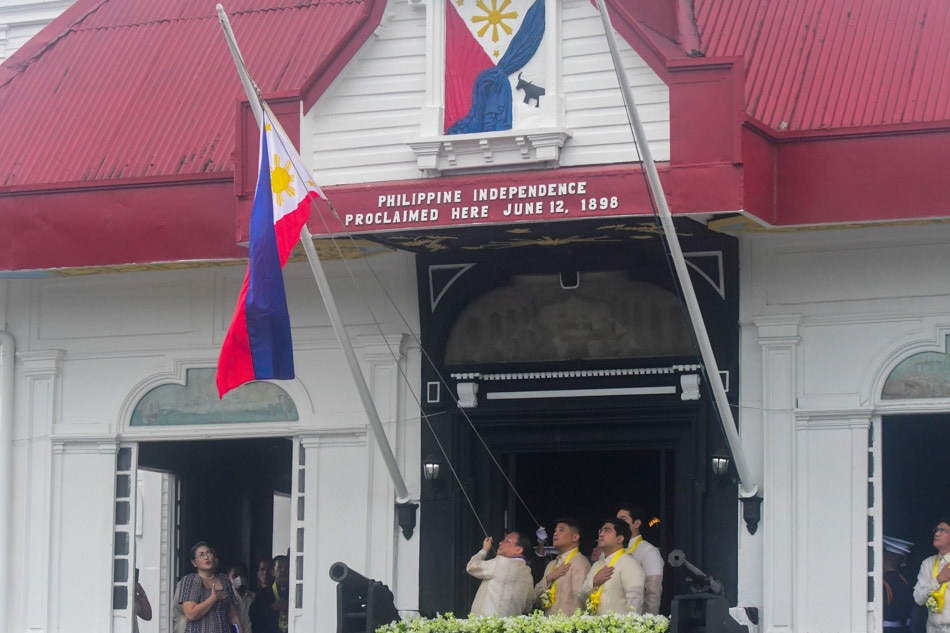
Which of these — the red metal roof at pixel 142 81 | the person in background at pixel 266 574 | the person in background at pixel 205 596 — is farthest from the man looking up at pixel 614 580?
the red metal roof at pixel 142 81

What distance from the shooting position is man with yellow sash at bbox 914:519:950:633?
50.2 feet

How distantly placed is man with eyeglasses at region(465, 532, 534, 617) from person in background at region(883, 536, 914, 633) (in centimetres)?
→ 355

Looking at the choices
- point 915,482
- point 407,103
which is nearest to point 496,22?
point 407,103

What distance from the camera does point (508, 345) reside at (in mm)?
17359

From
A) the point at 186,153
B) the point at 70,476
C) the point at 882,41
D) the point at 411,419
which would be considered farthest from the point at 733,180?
the point at 70,476

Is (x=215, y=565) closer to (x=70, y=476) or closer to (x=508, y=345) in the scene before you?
(x=70, y=476)

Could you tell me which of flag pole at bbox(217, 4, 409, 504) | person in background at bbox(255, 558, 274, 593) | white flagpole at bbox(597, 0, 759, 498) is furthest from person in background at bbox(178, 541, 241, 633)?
white flagpole at bbox(597, 0, 759, 498)

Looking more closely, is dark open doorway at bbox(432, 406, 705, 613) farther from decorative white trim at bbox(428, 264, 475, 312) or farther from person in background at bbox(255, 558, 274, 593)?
person in background at bbox(255, 558, 274, 593)

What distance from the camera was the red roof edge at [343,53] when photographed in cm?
1605

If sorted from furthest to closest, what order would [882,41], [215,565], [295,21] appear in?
[295,21], [215,565], [882,41]

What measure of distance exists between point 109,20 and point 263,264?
6653 millimetres

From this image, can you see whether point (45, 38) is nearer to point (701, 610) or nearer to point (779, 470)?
point (779, 470)

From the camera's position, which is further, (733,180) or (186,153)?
(186,153)

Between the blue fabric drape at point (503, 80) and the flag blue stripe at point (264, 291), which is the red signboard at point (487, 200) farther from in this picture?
the flag blue stripe at point (264, 291)
